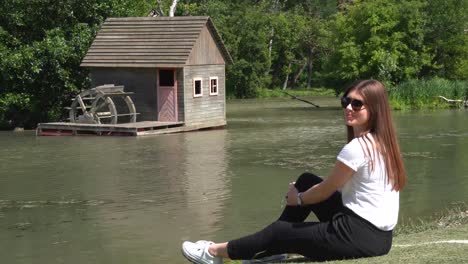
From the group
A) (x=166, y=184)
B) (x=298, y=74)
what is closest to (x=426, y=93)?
(x=298, y=74)

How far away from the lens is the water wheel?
2959 centimetres

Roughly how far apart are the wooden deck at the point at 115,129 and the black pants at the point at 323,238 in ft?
71.7

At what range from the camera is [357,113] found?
6504 millimetres

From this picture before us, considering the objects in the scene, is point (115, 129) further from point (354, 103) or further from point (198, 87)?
point (354, 103)

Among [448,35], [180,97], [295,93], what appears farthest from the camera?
[295,93]

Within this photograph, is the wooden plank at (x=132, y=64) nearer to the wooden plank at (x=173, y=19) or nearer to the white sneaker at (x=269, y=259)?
the wooden plank at (x=173, y=19)

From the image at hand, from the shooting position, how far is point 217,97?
1267 inches


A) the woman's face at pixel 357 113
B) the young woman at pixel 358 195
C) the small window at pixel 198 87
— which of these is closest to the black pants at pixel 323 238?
the young woman at pixel 358 195

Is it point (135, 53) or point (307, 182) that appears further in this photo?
point (135, 53)

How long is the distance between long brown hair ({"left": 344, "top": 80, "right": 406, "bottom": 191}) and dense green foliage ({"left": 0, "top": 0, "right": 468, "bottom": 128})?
26.7 m

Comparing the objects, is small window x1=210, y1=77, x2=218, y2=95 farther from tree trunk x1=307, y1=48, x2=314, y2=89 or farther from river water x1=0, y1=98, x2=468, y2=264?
tree trunk x1=307, y1=48, x2=314, y2=89

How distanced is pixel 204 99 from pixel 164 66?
7.87 ft

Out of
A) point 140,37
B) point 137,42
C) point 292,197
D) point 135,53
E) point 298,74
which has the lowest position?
point 298,74

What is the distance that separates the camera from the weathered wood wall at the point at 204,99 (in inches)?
1196
